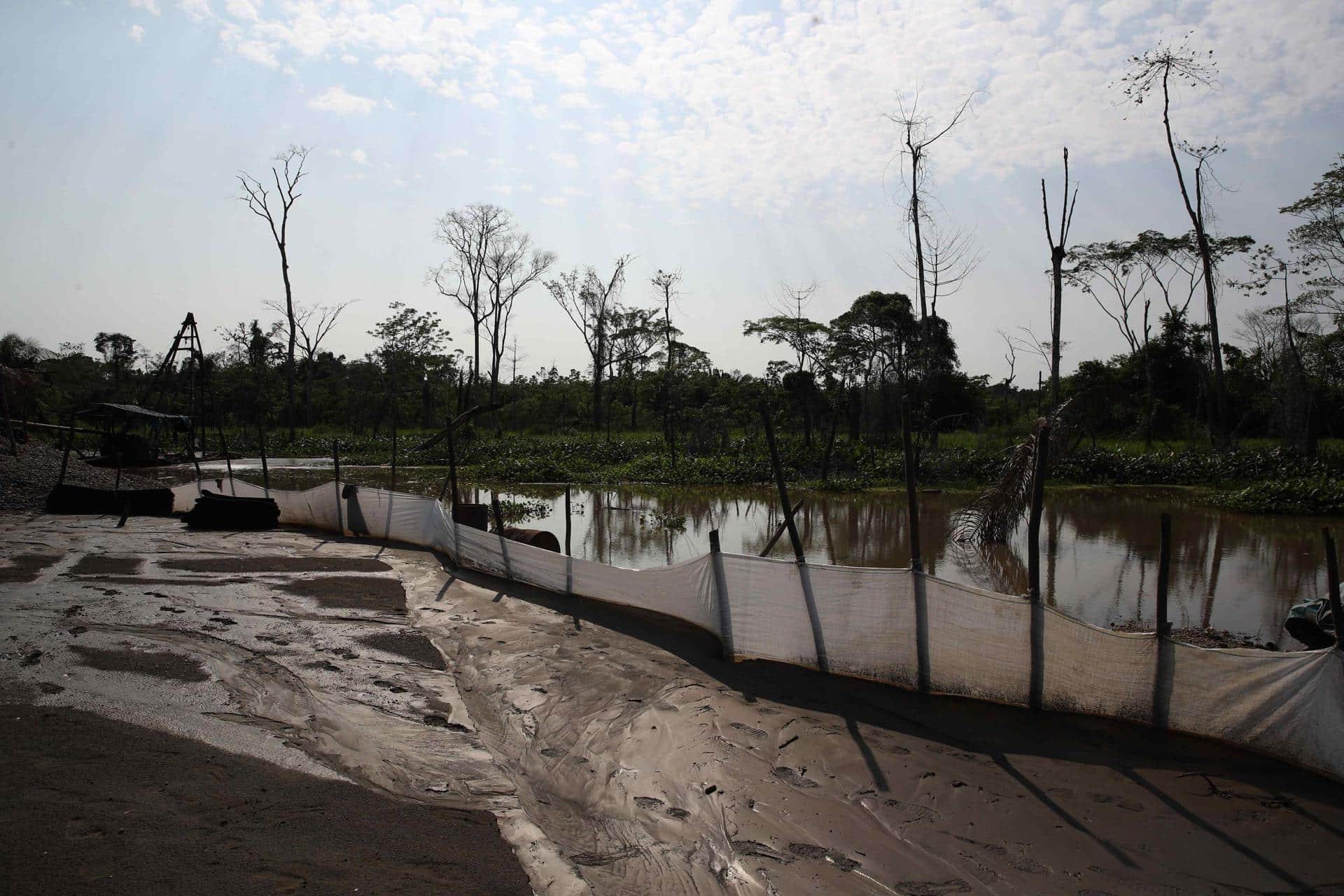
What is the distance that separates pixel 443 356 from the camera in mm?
49250

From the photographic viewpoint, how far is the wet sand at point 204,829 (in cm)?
390

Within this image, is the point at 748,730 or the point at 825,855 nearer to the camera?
the point at 825,855

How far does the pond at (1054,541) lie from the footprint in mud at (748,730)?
5.47 meters

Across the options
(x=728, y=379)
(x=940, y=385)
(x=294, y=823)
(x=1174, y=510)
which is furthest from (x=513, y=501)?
(x=728, y=379)

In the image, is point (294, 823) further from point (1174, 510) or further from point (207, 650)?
point (1174, 510)

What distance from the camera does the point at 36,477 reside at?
61.5ft

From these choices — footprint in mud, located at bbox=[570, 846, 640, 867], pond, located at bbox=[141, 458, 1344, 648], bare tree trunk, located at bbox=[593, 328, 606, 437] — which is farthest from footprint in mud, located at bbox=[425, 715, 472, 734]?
bare tree trunk, located at bbox=[593, 328, 606, 437]

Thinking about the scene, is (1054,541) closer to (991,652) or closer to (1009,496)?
(1009,496)

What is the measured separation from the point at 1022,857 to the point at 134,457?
2985cm

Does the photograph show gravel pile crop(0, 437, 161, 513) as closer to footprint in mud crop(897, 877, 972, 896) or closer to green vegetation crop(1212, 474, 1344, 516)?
footprint in mud crop(897, 877, 972, 896)

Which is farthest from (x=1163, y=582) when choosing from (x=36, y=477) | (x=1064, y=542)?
(x=36, y=477)

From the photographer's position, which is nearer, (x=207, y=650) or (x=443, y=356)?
(x=207, y=650)

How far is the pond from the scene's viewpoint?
1113cm

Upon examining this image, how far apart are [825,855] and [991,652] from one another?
2.45 metres
